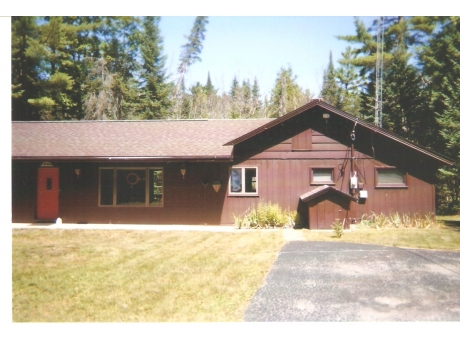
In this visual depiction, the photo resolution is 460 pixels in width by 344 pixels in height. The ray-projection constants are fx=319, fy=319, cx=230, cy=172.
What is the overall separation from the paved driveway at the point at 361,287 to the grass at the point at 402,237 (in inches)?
33.5

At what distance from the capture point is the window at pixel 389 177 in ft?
37.0

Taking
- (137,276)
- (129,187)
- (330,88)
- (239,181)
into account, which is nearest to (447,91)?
(239,181)

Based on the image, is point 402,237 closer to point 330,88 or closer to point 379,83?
point 379,83

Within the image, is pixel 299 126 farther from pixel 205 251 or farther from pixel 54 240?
pixel 54 240

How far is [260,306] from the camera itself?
4.56 metres

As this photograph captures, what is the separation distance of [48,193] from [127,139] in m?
3.49

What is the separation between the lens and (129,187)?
54.9ft

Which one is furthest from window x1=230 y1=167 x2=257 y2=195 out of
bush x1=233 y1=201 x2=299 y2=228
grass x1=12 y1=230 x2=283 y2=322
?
grass x1=12 y1=230 x2=283 y2=322

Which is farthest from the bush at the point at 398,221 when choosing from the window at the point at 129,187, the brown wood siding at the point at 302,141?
the window at the point at 129,187

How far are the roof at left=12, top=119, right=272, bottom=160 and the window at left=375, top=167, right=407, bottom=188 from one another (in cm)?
532

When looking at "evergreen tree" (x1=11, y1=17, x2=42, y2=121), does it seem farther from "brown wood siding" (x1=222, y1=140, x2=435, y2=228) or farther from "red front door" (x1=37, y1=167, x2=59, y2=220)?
"brown wood siding" (x1=222, y1=140, x2=435, y2=228)

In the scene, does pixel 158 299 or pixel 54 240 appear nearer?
pixel 158 299
